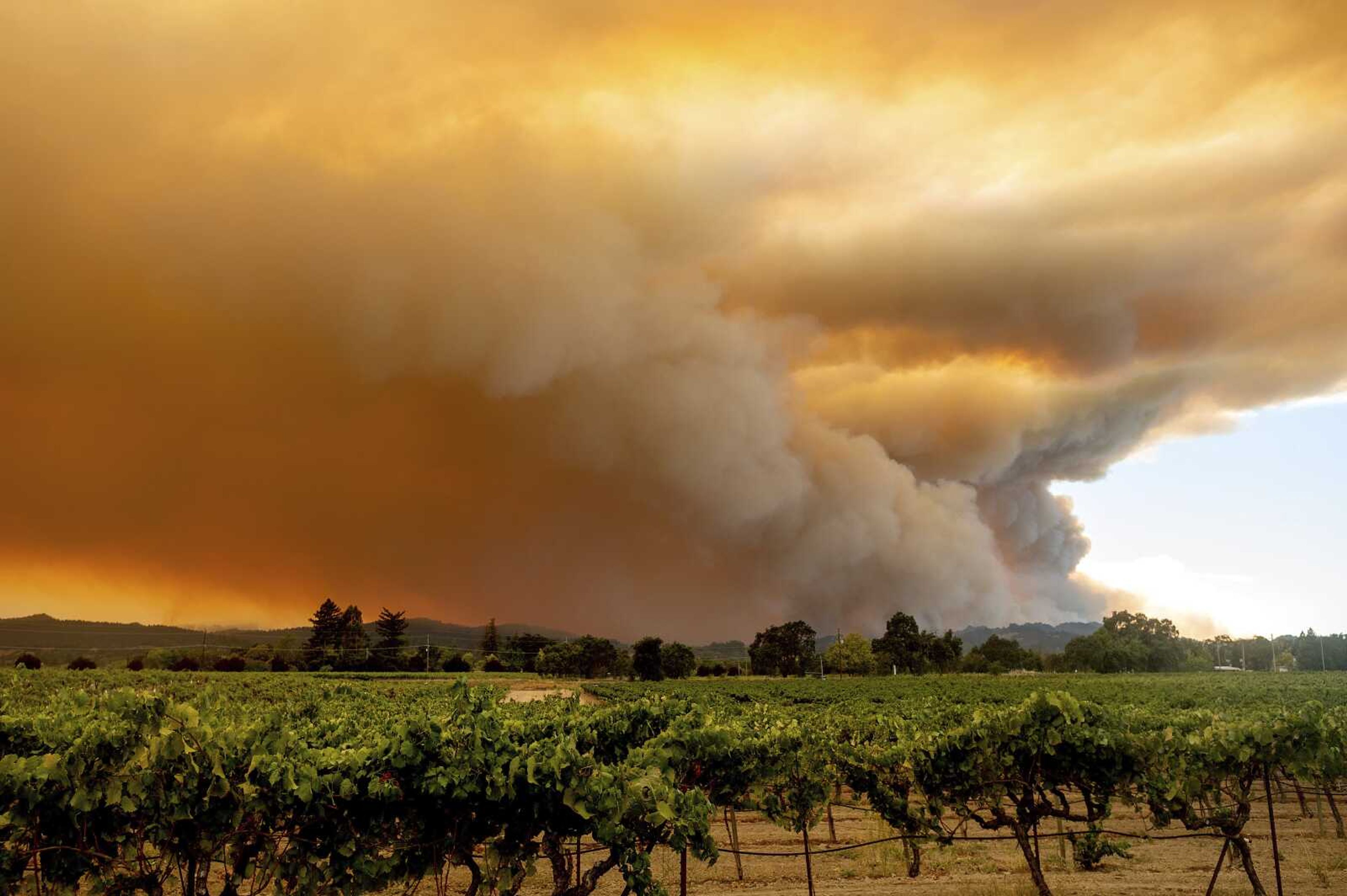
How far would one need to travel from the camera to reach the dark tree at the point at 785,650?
18275cm

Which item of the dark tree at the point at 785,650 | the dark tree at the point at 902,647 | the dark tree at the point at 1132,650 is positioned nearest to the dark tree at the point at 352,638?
the dark tree at the point at 785,650

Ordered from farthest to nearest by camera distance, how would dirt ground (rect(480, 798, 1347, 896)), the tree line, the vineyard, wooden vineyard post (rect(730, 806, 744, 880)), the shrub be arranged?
the tree line < wooden vineyard post (rect(730, 806, 744, 880)) < dirt ground (rect(480, 798, 1347, 896)) < the shrub < the vineyard

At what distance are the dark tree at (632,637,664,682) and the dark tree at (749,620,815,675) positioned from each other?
39085mm

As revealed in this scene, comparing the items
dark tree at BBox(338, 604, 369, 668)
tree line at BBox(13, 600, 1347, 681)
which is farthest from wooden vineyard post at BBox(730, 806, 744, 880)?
dark tree at BBox(338, 604, 369, 668)

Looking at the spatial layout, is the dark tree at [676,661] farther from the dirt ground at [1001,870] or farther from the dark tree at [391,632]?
the dirt ground at [1001,870]

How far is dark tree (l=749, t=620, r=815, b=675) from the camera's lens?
182750mm

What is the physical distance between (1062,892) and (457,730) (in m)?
13.9

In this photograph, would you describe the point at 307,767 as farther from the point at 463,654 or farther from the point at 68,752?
the point at 463,654

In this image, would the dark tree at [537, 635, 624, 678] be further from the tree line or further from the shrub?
the shrub

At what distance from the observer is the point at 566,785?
9.65 m

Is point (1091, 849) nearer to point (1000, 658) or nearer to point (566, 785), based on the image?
point (566, 785)

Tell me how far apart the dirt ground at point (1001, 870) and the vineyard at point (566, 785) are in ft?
0.75

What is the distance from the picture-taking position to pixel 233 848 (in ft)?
33.0

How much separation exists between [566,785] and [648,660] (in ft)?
476
